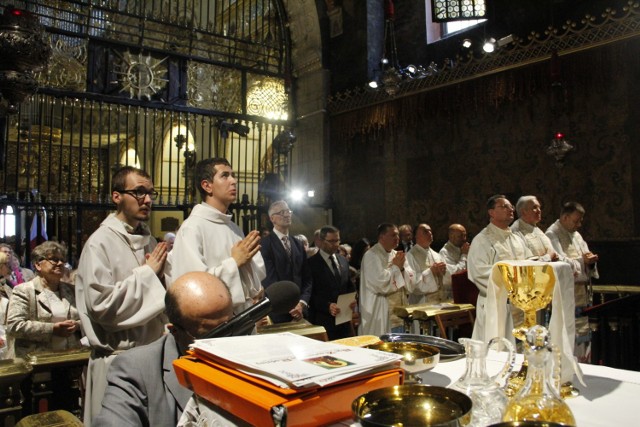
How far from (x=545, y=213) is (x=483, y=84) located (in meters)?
2.32

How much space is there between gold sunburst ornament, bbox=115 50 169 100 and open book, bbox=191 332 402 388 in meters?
8.69

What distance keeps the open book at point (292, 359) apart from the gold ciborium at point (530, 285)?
50 cm

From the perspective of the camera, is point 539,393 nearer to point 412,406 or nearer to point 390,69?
point 412,406

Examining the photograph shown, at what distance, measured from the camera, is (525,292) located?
1576 millimetres

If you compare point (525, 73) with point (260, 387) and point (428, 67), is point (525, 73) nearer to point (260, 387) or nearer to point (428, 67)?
point (428, 67)

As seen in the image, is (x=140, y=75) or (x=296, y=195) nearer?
(x=140, y=75)

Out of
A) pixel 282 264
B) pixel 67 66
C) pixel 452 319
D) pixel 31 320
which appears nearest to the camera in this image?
pixel 31 320

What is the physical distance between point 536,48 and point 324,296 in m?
4.93

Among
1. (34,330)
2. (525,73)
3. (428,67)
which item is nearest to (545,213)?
(525,73)

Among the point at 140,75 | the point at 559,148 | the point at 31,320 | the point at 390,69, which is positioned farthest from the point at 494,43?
the point at 31,320

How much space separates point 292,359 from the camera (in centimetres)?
124

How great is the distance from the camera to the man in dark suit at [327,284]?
20.4 feet

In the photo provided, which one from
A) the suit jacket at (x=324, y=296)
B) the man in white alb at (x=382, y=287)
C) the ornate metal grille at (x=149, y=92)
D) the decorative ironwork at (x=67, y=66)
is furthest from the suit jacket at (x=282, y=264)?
the decorative ironwork at (x=67, y=66)

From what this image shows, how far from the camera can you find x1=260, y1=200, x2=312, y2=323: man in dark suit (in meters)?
5.94
